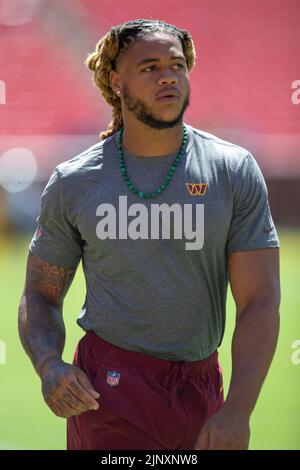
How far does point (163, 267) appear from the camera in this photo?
6.28ft

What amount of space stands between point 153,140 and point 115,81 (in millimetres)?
245

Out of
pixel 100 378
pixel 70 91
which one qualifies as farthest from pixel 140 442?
pixel 70 91

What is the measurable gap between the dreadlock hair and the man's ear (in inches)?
0.7

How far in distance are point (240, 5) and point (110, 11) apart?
1.46ft

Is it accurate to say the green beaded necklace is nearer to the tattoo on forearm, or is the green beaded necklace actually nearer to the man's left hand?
the tattoo on forearm

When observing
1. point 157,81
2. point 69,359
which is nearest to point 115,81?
point 157,81

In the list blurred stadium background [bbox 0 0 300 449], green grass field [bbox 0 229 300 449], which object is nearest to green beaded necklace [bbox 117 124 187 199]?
blurred stadium background [bbox 0 0 300 449]

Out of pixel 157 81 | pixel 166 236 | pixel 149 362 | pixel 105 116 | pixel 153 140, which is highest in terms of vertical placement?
pixel 105 116

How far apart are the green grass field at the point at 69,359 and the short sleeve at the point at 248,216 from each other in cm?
97

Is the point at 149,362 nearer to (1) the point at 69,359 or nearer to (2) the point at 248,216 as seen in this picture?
(2) the point at 248,216

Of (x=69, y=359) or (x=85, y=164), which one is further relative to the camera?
(x=69, y=359)

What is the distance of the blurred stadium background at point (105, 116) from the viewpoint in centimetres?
276

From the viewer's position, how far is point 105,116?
288 cm
